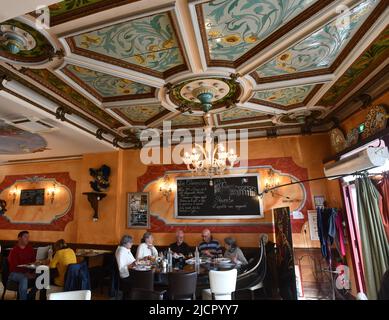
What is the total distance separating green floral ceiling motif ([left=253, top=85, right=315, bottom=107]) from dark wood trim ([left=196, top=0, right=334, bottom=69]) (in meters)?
0.90

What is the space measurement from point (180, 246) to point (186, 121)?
2565 mm

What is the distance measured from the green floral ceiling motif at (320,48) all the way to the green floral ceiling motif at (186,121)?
164 cm

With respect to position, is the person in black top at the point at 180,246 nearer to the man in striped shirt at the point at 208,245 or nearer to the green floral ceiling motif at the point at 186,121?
the man in striped shirt at the point at 208,245

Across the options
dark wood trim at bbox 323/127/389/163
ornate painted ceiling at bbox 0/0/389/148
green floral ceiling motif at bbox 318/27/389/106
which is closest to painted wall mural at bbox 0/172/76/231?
ornate painted ceiling at bbox 0/0/389/148

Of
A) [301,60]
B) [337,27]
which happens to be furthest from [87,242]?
[337,27]

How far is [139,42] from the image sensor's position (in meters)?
2.32

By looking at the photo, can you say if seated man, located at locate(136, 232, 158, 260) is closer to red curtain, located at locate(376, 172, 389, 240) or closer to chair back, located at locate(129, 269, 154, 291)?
chair back, located at locate(129, 269, 154, 291)

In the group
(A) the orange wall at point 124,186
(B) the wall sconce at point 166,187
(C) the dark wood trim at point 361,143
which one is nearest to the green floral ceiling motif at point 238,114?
(A) the orange wall at point 124,186

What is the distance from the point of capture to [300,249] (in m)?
4.56

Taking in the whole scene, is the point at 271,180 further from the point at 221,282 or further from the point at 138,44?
the point at 138,44

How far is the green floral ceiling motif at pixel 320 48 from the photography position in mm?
2084

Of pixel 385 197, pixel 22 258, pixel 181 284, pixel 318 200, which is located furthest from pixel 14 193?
pixel 385 197

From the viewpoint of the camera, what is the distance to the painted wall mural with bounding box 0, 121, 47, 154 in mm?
4410

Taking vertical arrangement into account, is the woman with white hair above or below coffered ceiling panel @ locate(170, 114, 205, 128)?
below
